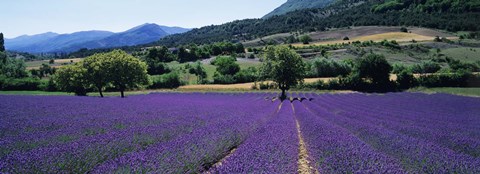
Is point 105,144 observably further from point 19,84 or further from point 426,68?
point 426,68

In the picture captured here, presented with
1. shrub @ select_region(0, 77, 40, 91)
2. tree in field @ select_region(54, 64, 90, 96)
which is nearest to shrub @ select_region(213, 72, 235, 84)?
tree in field @ select_region(54, 64, 90, 96)

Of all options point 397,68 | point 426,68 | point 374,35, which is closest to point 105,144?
point 397,68

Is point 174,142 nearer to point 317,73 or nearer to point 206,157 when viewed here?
point 206,157

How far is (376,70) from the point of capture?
42406mm

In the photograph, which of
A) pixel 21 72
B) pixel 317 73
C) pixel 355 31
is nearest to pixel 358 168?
pixel 317 73

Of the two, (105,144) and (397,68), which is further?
(397,68)

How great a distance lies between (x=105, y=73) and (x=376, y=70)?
33.8 m

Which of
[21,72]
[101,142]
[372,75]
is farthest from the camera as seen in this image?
[21,72]

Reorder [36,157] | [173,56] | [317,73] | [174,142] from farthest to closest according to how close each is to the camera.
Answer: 1. [173,56]
2. [317,73]
3. [174,142]
4. [36,157]

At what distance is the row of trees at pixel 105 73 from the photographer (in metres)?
31.5

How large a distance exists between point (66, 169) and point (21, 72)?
74885 millimetres

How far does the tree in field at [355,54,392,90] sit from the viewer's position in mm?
42219

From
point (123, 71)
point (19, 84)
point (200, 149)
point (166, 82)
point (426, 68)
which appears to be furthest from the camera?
point (166, 82)

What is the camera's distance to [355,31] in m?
111
